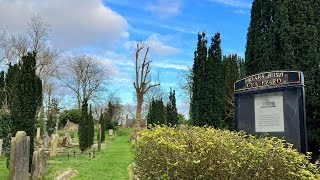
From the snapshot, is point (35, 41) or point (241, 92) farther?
point (35, 41)

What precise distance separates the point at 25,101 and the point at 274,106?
8346 mm

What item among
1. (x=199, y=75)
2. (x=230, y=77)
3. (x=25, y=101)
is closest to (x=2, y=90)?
(x=25, y=101)

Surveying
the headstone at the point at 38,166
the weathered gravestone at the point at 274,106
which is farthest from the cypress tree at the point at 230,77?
the headstone at the point at 38,166

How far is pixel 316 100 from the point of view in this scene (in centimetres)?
920

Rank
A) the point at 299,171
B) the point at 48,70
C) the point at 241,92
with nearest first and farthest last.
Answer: the point at 299,171 < the point at 241,92 < the point at 48,70

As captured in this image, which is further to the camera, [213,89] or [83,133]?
[83,133]

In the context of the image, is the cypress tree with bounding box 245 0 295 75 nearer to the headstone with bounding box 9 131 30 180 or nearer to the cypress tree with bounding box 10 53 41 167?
the headstone with bounding box 9 131 30 180

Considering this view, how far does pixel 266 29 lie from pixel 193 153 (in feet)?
25.4

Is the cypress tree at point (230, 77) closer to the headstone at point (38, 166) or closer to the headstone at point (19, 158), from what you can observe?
the headstone at point (38, 166)

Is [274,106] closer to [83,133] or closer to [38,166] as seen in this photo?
[38,166]

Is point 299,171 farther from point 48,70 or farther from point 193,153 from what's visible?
point 48,70

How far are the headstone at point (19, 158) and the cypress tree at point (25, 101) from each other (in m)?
4.51

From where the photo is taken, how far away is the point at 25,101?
11523 mm

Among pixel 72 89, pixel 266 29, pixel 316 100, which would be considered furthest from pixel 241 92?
pixel 72 89
